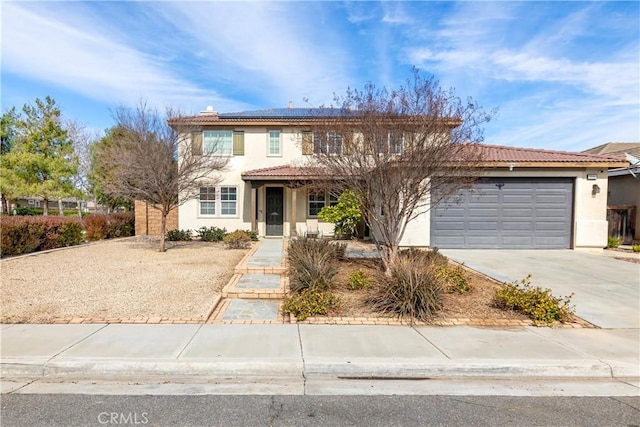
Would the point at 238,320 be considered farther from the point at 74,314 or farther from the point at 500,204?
the point at 500,204

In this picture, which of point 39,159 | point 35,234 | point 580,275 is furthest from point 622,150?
point 39,159

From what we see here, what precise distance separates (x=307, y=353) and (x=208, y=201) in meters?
14.3

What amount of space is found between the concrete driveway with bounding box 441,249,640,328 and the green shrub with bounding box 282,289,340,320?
4351mm

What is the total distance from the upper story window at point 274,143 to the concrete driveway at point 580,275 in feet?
30.7

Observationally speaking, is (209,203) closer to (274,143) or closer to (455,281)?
(274,143)

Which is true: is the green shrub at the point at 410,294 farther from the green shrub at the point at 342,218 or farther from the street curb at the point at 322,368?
the green shrub at the point at 342,218

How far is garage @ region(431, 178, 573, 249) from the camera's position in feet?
42.9

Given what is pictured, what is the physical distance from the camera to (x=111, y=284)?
7688 millimetres

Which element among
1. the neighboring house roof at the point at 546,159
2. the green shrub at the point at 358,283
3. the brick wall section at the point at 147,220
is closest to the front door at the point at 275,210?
the neighboring house roof at the point at 546,159

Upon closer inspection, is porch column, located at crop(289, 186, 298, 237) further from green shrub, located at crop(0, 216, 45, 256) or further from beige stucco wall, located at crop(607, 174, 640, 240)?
beige stucco wall, located at crop(607, 174, 640, 240)

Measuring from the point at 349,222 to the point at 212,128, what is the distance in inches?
324

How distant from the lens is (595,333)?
17.3 feet

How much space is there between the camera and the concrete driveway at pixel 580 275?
245 inches

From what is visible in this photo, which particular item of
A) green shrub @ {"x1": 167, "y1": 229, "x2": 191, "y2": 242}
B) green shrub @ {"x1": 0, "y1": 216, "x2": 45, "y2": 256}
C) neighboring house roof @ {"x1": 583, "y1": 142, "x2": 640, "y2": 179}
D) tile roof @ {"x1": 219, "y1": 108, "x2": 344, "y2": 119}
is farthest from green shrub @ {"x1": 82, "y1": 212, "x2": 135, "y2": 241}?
neighboring house roof @ {"x1": 583, "y1": 142, "x2": 640, "y2": 179}
